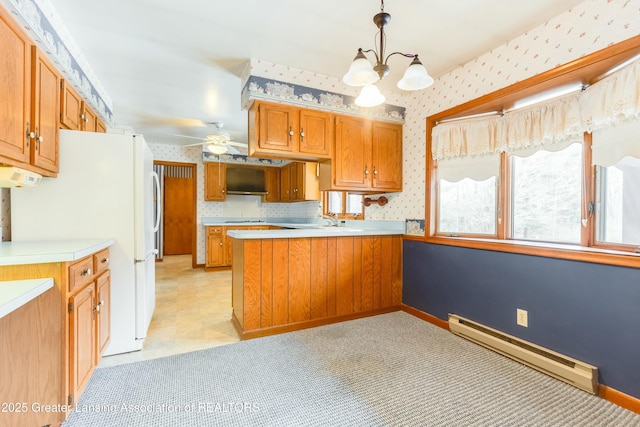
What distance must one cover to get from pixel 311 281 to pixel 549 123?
7.69 ft

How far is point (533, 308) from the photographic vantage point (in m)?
2.10

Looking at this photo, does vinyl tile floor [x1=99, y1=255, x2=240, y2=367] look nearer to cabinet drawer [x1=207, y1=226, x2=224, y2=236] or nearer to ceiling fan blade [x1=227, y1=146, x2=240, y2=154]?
cabinet drawer [x1=207, y1=226, x2=224, y2=236]

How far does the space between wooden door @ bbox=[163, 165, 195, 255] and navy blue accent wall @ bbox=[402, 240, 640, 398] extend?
6389mm

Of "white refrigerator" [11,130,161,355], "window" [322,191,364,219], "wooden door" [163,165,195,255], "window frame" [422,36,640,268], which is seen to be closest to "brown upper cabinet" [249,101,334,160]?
"white refrigerator" [11,130,161,355]

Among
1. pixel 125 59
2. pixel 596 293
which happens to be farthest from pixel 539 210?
pixel 125 59

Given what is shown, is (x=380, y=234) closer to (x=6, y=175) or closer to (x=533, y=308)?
(x=533, y=308)

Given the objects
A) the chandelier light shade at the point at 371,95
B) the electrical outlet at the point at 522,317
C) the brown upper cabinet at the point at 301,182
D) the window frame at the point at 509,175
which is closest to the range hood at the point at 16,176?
the chandelier light shade at the point at 371,95

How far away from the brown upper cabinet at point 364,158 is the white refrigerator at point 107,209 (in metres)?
1.77

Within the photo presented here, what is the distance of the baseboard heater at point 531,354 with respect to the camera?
1785 millimetres

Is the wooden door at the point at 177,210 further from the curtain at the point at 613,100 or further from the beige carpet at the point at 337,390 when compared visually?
the curtain at the point at 613,100

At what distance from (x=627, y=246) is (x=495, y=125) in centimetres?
128

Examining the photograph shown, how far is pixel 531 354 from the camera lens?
2053 millimetres

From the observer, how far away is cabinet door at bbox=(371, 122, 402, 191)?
3238 mm

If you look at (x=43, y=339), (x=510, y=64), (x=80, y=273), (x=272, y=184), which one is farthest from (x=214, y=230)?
(x=510, y=64)
